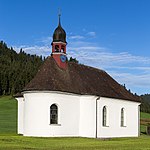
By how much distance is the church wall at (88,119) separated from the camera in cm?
3872

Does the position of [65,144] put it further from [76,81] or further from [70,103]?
[76,81]

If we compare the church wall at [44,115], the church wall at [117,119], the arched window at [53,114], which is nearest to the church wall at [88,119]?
the church wall at [117,119]

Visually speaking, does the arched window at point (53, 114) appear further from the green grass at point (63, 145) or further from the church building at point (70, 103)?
the green grass at point (63, 145)

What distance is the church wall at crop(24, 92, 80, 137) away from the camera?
35406 mm

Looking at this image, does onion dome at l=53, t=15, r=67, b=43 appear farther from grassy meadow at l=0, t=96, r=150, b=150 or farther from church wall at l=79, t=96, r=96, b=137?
grassy meadow at l=0, t=96, r=150, b=150

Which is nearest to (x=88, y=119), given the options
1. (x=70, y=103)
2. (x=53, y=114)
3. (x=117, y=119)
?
(x=70, y=103)

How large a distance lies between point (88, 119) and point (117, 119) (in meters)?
5.35

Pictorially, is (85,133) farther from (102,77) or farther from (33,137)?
(102,77)

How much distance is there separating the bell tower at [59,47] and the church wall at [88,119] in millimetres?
4395

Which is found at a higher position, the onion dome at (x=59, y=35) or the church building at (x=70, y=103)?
the onion dome at (x=59, y=35)

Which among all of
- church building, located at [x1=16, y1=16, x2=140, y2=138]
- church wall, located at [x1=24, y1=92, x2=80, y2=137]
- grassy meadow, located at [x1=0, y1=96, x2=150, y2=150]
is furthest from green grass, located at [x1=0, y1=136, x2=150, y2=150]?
church building, located at [x1=16, y1=16, x2=140, y2=138]

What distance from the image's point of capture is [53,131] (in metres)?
35.6

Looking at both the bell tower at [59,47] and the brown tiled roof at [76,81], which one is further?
the bell tower at [59,47]

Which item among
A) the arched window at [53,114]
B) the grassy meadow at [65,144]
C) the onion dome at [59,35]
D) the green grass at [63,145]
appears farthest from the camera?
the onion dome at [59,35]
